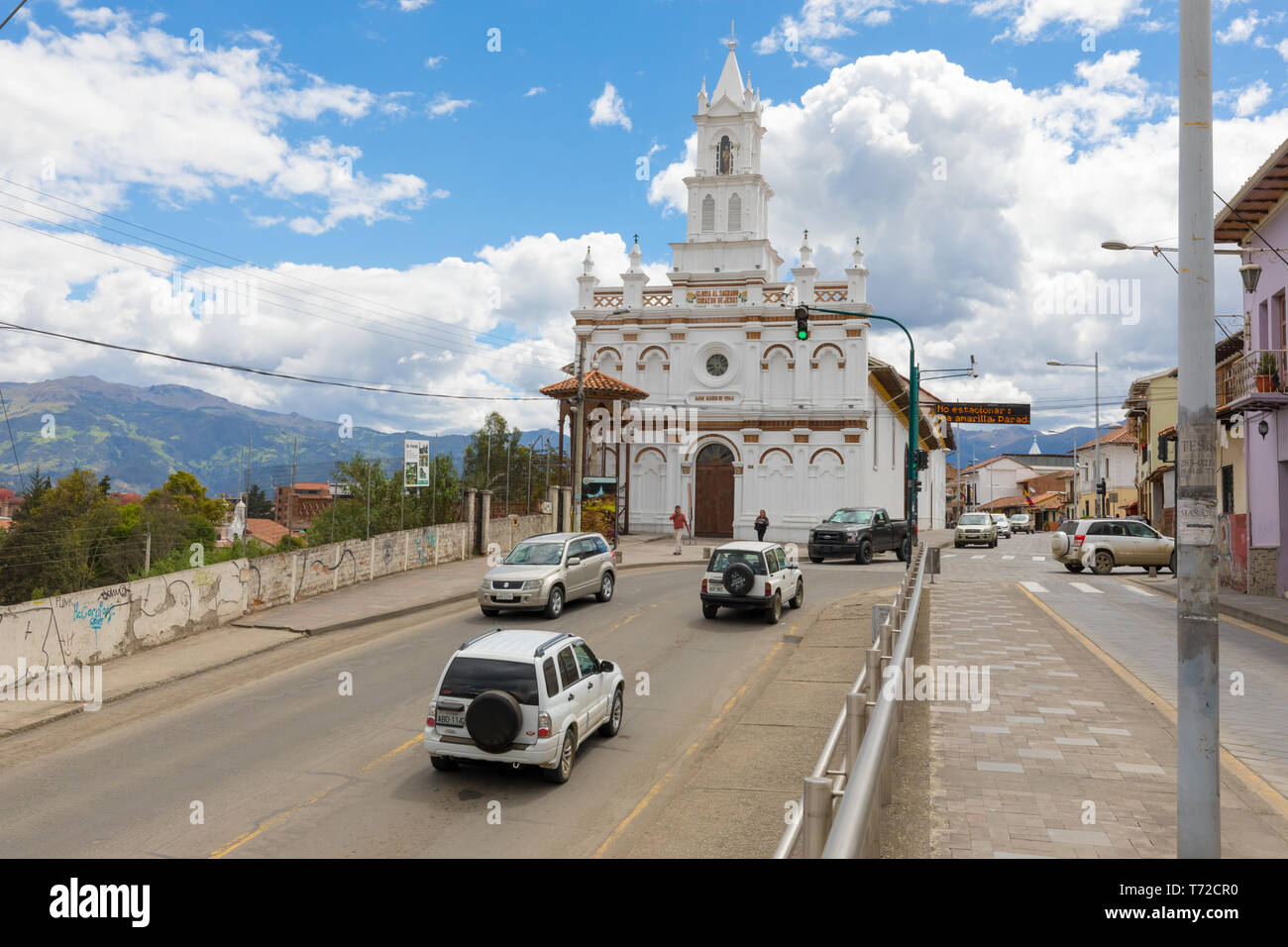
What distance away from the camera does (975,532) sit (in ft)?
142

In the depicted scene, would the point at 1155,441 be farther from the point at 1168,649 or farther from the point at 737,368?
the point at 1168,649

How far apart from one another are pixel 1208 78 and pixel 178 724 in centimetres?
1301

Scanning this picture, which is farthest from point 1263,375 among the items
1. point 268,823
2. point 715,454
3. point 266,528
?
point 266,528

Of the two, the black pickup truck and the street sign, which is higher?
the street sign

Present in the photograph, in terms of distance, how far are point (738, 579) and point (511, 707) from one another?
9.66 m

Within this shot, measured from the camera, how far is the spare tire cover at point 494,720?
29.9ft

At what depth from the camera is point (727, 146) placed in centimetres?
4700

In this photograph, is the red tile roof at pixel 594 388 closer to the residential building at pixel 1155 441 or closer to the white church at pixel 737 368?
the white church at pixel 737 368

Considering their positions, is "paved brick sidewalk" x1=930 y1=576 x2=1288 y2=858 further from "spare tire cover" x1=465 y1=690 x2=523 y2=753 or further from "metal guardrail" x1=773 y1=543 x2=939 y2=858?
"spare tire cover" x1=465 y1=690 x2=523 y2=753

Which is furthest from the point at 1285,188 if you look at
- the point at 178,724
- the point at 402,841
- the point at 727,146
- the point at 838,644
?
the point at 727,146

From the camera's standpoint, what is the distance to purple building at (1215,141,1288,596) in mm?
19906

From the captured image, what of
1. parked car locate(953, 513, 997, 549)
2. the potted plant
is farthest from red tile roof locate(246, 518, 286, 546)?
the potted plant
